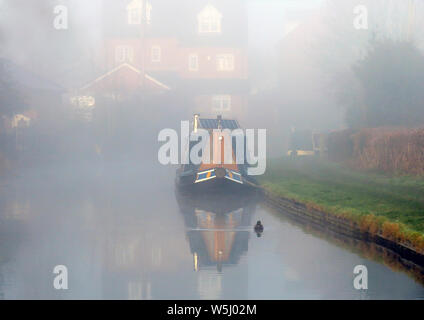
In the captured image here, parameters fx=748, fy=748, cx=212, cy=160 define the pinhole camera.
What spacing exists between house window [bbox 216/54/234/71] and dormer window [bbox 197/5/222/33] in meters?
2.81

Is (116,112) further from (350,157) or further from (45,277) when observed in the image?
(45,277)

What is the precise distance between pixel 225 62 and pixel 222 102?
445 centimetres

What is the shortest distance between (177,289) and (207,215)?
1054 centimetres

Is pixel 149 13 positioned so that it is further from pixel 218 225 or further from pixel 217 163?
pixel 218 225

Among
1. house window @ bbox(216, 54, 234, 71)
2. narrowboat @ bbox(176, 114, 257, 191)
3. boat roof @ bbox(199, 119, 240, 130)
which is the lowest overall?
narrowboat @ bbox(176, 114, 257, 191)

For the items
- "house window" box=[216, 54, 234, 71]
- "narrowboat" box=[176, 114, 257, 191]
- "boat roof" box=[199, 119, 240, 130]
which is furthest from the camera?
"house window" box=[216, 54, 234, 71]

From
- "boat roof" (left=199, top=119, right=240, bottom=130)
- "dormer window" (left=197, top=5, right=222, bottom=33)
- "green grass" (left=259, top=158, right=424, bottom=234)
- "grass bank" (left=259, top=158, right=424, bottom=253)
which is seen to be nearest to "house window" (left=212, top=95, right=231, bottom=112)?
"dormer window" (left=197, top=5, right=222, bottom=33)

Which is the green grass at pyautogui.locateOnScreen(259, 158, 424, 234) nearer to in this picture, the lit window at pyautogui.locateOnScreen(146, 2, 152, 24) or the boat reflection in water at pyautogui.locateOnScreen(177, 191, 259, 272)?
the boat reflection in water at pyautogui.locateOnScreen(177, 191, 259, 272)

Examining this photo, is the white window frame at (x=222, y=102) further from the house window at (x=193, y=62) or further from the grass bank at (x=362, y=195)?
the grass bank at (x=362, y=195)

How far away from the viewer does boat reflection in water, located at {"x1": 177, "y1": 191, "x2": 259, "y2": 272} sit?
14.6 metres

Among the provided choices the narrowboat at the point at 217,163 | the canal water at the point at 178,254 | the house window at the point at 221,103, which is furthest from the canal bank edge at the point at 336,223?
the house window at the point at 221,103

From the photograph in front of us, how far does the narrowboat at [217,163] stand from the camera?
27547 mm

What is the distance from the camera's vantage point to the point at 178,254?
48.7 feet

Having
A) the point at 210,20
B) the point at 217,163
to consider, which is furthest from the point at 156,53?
the point at 217,163
